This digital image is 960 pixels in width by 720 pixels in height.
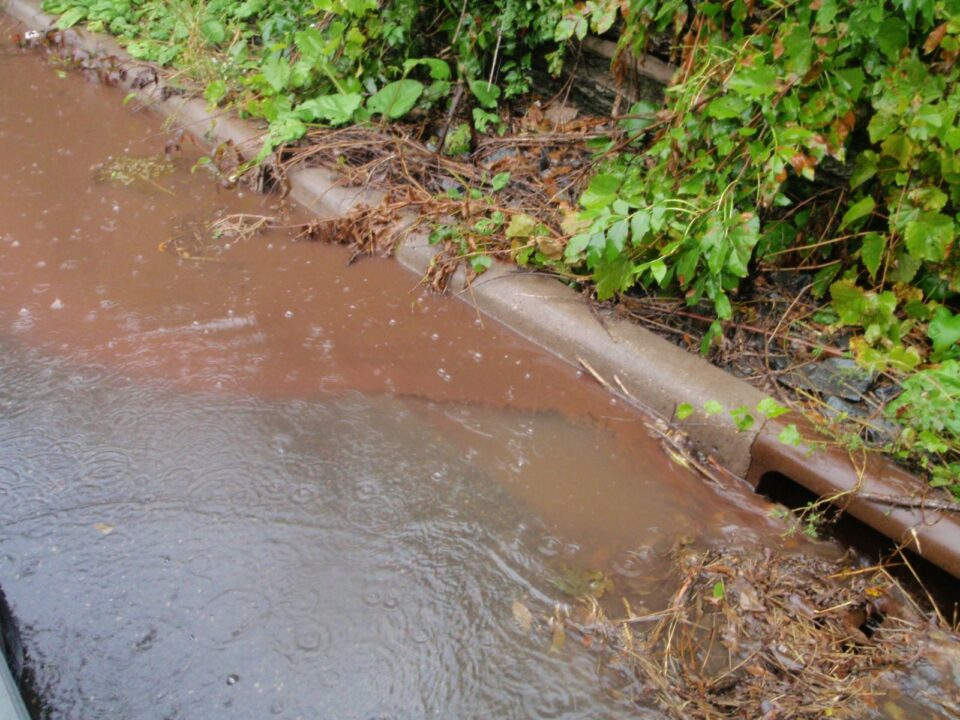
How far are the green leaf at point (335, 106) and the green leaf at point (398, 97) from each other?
14cm

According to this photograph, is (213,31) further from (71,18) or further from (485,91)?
(485,91)

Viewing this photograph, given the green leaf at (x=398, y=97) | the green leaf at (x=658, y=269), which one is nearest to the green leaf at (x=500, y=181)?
the green leaf at (x=398, y=97)

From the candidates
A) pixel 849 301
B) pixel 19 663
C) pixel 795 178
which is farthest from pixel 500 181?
pixel 19 663

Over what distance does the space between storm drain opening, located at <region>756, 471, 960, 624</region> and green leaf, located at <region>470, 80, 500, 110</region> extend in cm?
268

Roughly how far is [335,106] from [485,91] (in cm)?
91

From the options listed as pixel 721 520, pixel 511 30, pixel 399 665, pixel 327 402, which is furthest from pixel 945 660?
pixel 511 30

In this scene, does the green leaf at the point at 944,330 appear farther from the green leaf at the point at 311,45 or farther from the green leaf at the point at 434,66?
the green leaf at the point at 311,45

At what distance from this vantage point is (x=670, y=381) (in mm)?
3205

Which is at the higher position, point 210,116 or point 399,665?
point 210,116

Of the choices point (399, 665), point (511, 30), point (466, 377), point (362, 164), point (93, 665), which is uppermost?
point (511, 30)

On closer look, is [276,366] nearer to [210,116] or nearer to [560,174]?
[560,174]

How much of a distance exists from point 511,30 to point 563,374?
82.5 inches

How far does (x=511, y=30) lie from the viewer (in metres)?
4.34

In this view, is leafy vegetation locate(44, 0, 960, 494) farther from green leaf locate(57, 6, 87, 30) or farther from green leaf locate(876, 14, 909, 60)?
green leaf locate(57, 6, 87, 30)
